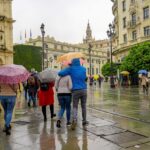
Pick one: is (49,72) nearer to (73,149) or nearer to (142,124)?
(142,124)

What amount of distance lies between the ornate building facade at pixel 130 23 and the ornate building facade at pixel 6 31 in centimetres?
1815

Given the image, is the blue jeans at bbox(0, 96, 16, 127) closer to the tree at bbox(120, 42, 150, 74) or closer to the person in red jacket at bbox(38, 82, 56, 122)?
the person in red jacket at bbox(38, 82, 56, 122)

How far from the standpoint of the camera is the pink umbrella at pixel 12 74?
313 inches

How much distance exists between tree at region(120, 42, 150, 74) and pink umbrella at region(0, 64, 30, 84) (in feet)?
96.4

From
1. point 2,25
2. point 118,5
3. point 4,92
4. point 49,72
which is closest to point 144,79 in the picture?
point 49,72

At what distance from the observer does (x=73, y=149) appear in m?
6.22

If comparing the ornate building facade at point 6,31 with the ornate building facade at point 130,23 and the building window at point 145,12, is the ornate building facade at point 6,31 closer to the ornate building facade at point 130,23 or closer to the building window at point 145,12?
the ornate building facade at point 130,23

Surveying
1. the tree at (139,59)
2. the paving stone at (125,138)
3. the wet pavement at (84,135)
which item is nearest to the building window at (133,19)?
the tree at (139,59)

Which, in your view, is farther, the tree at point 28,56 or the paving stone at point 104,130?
the tree at point 28,56

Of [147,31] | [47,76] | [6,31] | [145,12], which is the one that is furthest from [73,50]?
[47,76]

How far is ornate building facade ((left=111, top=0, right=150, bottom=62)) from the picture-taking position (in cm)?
4738

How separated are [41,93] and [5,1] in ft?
161

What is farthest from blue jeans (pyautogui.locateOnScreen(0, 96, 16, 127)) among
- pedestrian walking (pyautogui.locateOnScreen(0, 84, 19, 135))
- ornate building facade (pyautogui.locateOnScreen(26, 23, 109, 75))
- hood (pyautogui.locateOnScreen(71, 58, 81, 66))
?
ornate building facade (pyautogui.locateOnScreen(26, 23, 109, 75))

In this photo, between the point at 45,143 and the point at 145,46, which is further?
the point at 145,46
